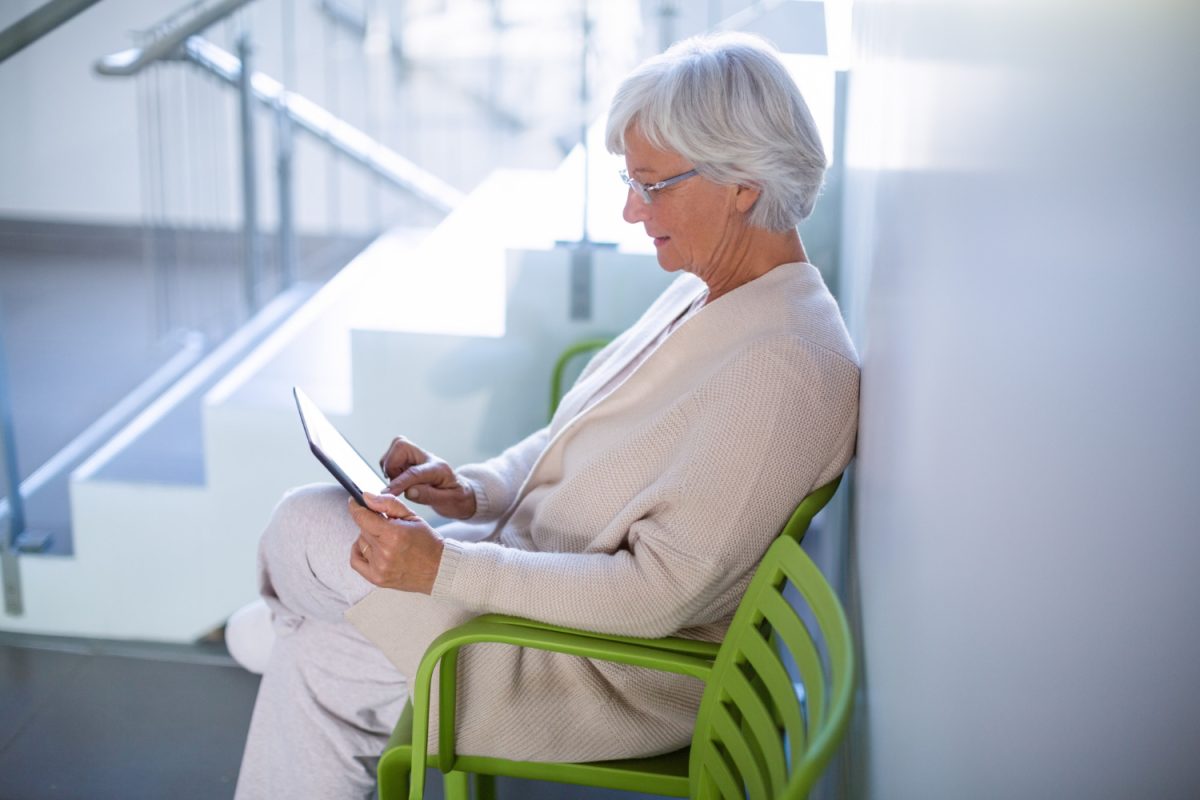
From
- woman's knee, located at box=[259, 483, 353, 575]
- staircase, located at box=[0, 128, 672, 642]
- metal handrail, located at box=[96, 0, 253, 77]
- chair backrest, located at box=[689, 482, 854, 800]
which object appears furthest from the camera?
metal handrail, located at box=[96, 0, 253, 77]

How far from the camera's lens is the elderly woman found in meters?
1.42

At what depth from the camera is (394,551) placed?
146cm

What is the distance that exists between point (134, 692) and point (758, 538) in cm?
169

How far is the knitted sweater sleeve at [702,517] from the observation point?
4.60 feet

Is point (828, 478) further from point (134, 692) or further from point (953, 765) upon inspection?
point (134, 692)

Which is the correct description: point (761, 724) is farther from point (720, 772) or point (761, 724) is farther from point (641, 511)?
point (641, 511)

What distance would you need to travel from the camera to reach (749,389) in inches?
56.0

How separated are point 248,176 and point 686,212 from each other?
199 cm

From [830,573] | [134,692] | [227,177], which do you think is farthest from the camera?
[227,177]

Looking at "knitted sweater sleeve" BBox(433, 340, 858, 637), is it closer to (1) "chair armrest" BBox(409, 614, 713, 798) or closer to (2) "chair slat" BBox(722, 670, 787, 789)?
(1) "chair armrest" BBox(409, 614, 713, 798)

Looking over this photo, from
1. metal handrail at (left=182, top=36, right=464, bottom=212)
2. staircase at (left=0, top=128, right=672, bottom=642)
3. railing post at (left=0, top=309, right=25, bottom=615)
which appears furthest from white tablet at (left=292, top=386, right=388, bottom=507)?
metal handrail at (left=182, top=36, right=464, bottom=212)

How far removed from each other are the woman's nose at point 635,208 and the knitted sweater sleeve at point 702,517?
12.4 inches

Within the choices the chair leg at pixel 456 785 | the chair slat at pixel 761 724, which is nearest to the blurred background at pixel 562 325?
the chair slat at pixel 761 724

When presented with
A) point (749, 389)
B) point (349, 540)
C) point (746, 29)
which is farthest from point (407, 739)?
point (746, 29)
